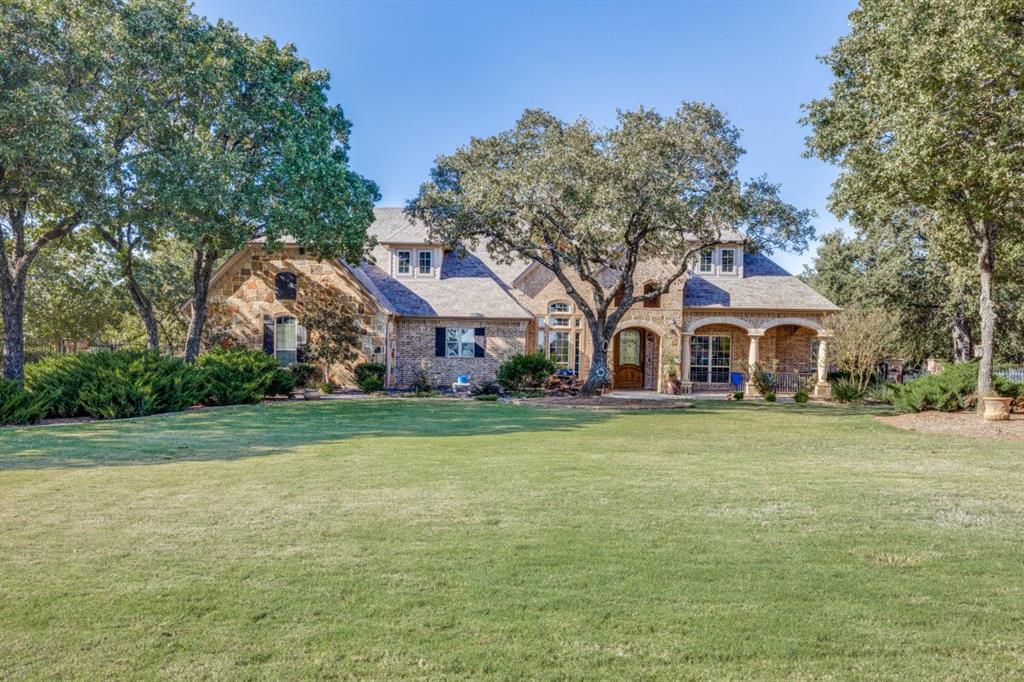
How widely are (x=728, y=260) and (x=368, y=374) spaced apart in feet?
54.2

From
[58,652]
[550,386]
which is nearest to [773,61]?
[550,386]

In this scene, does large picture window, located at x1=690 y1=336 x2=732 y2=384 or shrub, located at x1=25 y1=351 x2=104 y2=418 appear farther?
large picture window, located at x1=690 y1=336 x2=732 y2=384

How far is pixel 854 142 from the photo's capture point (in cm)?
1802

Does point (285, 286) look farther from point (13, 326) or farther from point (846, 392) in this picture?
point (846, 392)

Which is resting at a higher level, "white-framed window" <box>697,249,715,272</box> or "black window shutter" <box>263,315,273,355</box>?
"white-framed window" <box>697,249,715,272</box>

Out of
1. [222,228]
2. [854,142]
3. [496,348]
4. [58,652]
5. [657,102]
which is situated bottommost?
[58,652]

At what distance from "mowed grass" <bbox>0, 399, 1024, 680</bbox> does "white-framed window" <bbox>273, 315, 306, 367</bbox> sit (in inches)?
604

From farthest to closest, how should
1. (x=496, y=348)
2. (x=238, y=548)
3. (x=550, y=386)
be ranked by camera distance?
(x=496, y=348) → (x=550, y=386) → (x=238, y=548)

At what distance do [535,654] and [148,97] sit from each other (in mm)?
19571

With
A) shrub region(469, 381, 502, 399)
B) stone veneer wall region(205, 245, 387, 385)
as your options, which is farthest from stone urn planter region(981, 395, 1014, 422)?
stone veneer wall region(205, 245, 387, 385)

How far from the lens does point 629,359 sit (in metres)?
29.8

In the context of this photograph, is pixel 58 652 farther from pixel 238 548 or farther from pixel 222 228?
pixel 222 228

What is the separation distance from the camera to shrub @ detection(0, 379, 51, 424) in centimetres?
1372

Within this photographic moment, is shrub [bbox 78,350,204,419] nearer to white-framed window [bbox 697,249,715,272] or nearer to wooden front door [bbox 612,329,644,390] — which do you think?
wooden front door [bbox 612,329,644,390]
